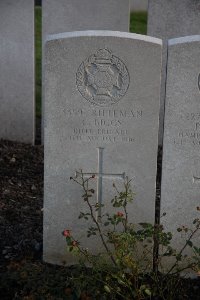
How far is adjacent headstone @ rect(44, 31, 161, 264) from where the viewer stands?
430 cm

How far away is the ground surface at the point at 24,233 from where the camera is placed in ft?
14.2

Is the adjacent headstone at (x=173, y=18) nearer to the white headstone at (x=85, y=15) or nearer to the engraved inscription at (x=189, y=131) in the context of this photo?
the white headstone at (x=85, y=15)

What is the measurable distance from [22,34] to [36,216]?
2355 mm

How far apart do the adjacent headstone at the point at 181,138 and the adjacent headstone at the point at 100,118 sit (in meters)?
0.09

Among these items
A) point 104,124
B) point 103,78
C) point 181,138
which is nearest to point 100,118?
point 104,124

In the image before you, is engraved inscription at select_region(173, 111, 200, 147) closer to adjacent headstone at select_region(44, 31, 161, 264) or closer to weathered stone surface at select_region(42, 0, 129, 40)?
adjacent headstone at select_region(44, 31, 161, 264)

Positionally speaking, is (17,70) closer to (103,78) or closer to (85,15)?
(85,15)

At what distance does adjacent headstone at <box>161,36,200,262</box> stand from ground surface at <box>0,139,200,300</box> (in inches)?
19.5

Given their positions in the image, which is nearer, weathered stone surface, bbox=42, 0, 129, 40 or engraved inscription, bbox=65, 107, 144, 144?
engraved inscription, bbox=65, 107, 144, 144

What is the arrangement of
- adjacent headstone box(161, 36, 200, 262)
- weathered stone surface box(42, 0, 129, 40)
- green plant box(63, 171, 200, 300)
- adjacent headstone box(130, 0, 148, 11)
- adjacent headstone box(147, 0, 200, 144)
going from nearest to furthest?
1. green plant box(63, 171, 200, 300)
2. adjacent headstone box(161, 36, 200, 262)
3. weathered stone surface box(42, 0, 129, 40)
4. adjacent headstone box(147, 0, 200, 144)
5. adjacent headstone box(130, 0, 148, 11)

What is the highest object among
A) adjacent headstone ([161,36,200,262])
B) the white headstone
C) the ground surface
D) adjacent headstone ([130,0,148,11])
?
adjacent headstone ([130,0,148,11])

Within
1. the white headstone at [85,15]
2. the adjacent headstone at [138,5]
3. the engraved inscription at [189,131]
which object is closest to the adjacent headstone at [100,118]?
the engraved inscription at [189,131]

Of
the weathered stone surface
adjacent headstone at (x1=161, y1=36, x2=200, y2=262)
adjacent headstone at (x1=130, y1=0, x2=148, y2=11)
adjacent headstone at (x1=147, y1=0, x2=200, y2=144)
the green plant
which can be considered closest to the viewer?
the green plant

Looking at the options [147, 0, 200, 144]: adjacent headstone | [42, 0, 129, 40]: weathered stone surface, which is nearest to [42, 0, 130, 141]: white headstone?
[42, 0, 129, 40]: weathered stone surface
